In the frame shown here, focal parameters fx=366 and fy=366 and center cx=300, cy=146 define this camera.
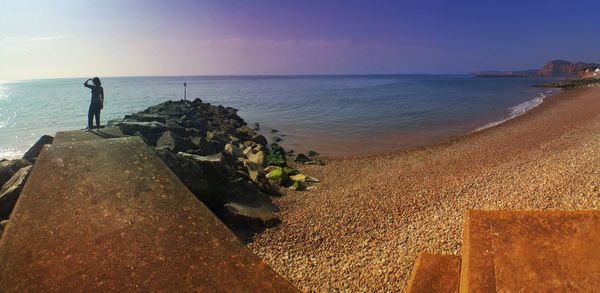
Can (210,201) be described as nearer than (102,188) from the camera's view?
No

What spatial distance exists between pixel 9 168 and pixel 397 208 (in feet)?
25.2

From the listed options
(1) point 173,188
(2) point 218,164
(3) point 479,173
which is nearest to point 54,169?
(1) point 173,188

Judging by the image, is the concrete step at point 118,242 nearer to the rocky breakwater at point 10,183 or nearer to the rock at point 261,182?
the rocky breakwater at point 10,183

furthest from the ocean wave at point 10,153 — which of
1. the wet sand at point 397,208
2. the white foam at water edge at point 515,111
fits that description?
the white foam at water edge at point 515,111

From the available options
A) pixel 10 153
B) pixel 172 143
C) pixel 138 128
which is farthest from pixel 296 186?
pixel 10 153

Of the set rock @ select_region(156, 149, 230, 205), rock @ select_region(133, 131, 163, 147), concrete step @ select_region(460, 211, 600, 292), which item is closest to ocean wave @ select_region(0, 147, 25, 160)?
rock @ select_region(133, 131, 163, 147)

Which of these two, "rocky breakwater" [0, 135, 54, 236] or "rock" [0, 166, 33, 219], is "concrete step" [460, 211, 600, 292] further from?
"rock" [0, 166, 33, 219]

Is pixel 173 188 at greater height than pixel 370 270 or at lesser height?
greater

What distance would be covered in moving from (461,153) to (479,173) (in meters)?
4.66

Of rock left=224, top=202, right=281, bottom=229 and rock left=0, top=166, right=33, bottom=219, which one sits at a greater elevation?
rock left=0, top=166, right=33, bottom=219

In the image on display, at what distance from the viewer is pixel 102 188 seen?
2115 mm

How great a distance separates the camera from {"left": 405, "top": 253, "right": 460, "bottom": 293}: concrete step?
2.83 metres

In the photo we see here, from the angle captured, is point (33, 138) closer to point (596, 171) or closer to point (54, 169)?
point (54, 169)

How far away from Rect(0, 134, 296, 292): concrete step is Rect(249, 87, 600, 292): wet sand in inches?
144
